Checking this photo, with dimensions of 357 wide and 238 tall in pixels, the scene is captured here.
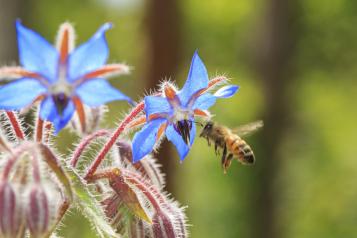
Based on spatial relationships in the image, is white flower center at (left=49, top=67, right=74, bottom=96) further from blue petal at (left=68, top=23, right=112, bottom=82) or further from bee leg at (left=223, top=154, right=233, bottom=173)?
bee leg at (left=223, top=154, right=233, bottom=173)

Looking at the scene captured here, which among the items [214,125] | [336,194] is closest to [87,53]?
[214,125]

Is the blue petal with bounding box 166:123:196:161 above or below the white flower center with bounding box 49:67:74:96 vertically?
above

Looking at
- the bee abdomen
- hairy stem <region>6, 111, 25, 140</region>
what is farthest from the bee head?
hairy stem <region>6, 111, 25, 140</region>

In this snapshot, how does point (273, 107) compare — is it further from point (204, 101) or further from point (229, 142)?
point (204, 101)

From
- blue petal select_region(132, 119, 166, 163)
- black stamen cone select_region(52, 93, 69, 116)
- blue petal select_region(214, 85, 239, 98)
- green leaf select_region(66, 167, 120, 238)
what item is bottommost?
green leaf select_region(66, 167, 120, 238)

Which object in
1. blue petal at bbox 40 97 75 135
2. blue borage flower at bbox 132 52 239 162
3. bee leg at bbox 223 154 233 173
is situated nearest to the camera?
blue petal at bbox 40 97 75 135

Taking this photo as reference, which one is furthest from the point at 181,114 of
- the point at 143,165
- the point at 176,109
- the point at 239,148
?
the point at 239,148
